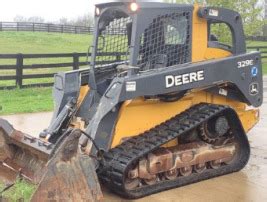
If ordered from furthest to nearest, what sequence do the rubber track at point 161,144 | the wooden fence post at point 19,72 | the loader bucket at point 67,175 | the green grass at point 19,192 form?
the wooden fence post at point 19,72, the rubber track at point 161,144, the green grass at point 19,192, the loader bucket at point 67,175

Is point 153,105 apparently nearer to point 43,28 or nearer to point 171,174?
point 171,174

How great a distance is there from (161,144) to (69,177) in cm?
163

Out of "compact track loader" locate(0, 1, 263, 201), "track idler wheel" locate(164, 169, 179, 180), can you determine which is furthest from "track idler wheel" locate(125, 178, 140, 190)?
"track idler wheel" locate(164, 169, 179, 180)

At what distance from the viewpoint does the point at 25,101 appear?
12727 millimetres

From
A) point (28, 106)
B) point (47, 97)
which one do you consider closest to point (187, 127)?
point (28, 106)

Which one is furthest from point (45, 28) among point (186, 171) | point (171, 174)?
point (171, 174)

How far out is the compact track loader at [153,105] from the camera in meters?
5.76

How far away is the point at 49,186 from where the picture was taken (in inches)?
175

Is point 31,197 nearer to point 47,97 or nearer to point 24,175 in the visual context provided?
point 24,175

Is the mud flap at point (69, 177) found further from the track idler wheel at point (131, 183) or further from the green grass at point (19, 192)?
the track idler wheel at point (131, 183)

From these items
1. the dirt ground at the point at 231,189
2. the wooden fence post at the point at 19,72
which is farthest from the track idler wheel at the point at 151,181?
the wooden fence post at the point at 19,72

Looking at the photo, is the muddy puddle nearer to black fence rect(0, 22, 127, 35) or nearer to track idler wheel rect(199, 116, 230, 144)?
track idler wheel rect(199, 116, 230, 144)

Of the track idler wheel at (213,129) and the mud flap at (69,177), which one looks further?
the track idler wheel at (213,129)

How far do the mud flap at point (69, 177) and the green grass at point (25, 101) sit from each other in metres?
6.71
